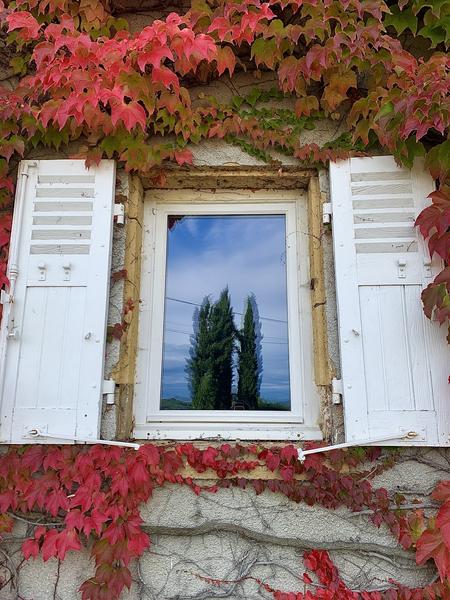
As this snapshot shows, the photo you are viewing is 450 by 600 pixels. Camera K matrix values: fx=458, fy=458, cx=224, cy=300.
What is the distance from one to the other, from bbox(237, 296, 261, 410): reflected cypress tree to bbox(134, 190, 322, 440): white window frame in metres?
0.09

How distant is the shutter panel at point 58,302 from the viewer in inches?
82.0

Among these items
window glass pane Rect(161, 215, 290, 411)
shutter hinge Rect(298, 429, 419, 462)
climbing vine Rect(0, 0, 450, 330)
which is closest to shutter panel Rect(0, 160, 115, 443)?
climbing vine Rect(0, 0, 450, 330)

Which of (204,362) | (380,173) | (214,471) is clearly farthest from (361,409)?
(380,173)

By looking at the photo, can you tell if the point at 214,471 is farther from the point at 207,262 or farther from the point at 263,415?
the point at 207,262

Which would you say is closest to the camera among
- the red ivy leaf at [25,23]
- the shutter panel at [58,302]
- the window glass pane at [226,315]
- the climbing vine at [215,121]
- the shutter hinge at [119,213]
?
the climbing vine at [215,121]

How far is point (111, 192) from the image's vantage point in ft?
7.59

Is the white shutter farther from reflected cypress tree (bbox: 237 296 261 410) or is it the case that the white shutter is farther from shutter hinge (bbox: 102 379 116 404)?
shutter hinge (bbox: 102 379 116 404)

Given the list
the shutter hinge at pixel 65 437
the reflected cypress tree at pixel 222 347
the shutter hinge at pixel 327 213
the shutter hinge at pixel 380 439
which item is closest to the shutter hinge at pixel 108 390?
the shutter hinge at pixel 65 437

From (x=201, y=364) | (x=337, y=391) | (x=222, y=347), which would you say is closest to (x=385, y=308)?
(x=337, y=391)

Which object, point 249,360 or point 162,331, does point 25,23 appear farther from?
point 249,360

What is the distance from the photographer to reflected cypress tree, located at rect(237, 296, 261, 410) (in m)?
2.44

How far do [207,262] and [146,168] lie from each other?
64 cm

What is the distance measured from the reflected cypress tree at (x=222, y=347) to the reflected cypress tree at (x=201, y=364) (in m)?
0.02

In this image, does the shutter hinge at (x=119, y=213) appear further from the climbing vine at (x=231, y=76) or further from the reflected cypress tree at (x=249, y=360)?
the reflected cypress tree at (x=249, y=360)
